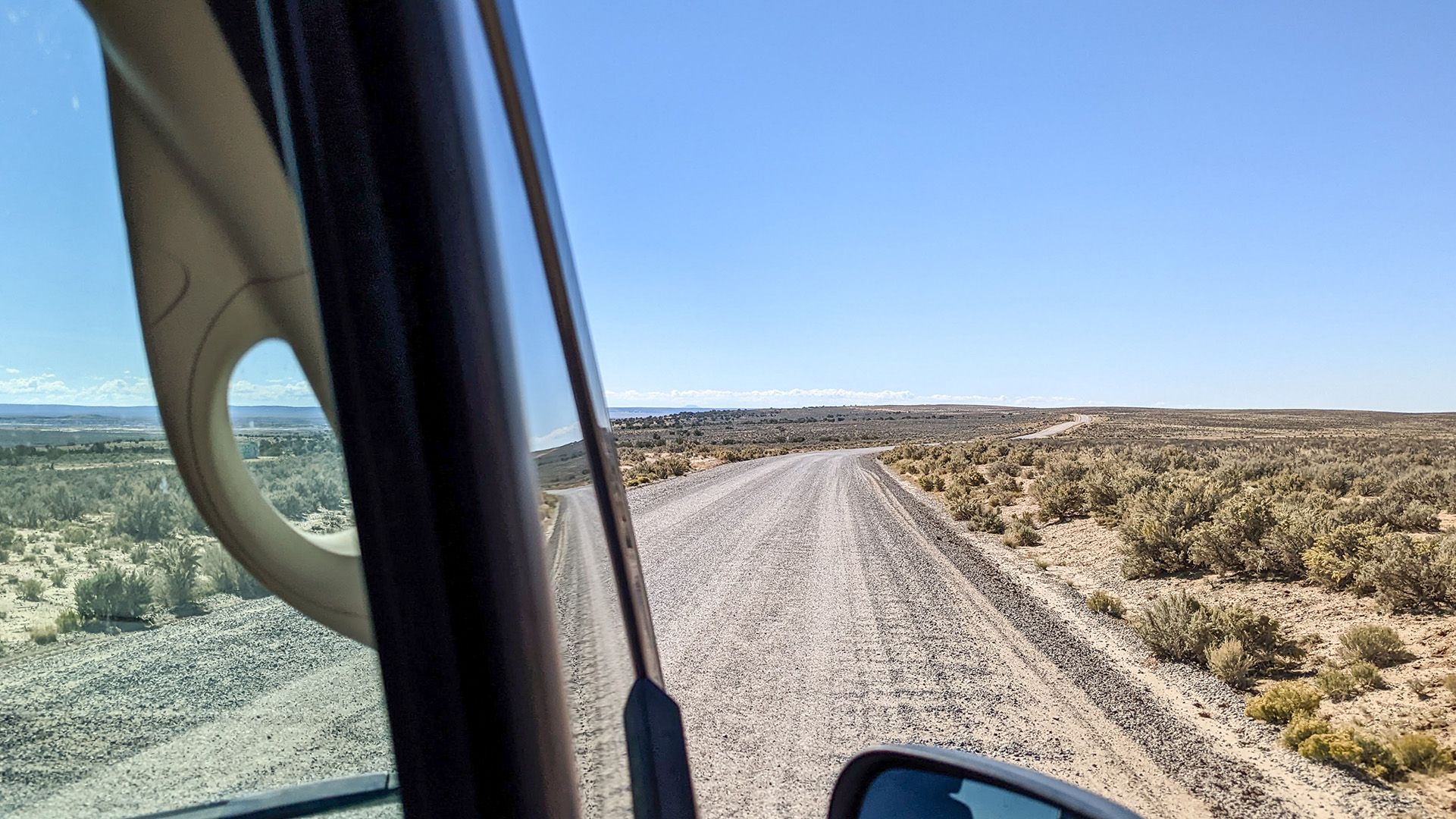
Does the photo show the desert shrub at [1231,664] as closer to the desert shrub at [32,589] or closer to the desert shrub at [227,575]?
the desert shrub at [227,575]

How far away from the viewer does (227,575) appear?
0.83m

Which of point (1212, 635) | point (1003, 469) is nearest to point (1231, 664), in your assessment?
point (1212, 635)

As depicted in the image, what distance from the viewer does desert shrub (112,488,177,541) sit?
2.36 feet

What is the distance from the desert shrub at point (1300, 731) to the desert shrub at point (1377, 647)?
7.10 feet

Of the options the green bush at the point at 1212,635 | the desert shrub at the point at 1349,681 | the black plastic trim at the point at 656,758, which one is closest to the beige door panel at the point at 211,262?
the black plastic trim at the point at 656,758

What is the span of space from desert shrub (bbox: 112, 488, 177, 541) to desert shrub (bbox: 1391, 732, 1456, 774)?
6.99m

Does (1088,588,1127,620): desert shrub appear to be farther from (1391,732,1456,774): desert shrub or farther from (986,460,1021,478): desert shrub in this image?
(986,460,1021,478): desert shrub

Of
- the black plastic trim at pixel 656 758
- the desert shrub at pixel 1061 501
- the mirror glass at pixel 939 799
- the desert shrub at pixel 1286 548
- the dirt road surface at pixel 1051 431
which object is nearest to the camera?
the black plastic trim at pixel 656 758

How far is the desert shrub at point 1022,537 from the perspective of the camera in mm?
14734

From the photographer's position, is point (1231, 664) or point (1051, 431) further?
point (1051, 431)

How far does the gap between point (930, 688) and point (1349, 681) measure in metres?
3.48

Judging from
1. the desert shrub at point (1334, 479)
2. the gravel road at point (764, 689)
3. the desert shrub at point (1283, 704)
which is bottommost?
the desert shrub at point (1334, 479)

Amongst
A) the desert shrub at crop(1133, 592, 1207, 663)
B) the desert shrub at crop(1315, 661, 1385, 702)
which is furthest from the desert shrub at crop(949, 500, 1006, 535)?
the desert shrub at crop(1315, 661, 1385, 702)

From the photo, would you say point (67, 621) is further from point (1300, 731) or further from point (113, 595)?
point (1300, 731)
